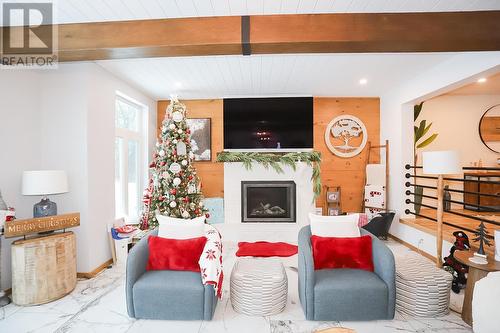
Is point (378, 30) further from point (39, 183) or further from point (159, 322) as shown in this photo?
point (39, 183)

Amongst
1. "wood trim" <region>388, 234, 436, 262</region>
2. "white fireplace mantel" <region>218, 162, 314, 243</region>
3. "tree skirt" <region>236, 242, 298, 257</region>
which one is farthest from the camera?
"white fireplace mantel" <region>218, 162, 314, 243</region>

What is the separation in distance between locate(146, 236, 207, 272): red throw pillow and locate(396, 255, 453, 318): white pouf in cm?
195

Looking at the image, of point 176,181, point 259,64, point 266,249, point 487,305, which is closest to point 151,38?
point 259,64

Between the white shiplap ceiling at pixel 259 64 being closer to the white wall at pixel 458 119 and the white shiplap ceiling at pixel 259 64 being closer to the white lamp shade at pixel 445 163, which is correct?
the white lamp shade at pixel 445 163

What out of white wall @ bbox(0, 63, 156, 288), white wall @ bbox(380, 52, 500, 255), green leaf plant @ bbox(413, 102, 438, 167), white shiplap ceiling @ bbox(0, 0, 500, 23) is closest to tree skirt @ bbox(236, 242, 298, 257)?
white wall @ bbox(380, 52, 500, 255)

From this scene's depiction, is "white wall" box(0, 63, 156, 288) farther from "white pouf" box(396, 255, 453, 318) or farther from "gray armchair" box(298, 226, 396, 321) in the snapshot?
"white pouf" box(396, 255, 453, 318)

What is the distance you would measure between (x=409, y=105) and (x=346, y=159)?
58.8 inches

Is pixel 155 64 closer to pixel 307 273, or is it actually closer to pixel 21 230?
pixel 21 230

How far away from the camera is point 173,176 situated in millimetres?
4121

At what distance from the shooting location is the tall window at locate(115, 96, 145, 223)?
462 cm

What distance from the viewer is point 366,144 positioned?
18.3 feet

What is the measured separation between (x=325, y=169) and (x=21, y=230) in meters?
4.86

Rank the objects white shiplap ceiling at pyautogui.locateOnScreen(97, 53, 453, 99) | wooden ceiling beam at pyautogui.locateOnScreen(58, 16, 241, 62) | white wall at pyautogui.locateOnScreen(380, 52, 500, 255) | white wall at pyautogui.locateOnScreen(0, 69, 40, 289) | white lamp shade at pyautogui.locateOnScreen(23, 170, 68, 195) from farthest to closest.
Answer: white shiplap ceiling at pyautogui.locateOnScreen(97, 53, 453, 99) < white wall at pyautogui.locateOnScreen(380, 52, 500, 255) < white wall at pyautogui.locateOnScreen(0, 69, 40, 289) < white lamp shade at pyautogui.locateOnScreen(23, 170, 68, 195) < wooden ceiling beam at pyautogui.locateOnScreen(58, 16, 241, 62)

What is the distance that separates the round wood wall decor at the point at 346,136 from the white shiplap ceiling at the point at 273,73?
56 centimetres
